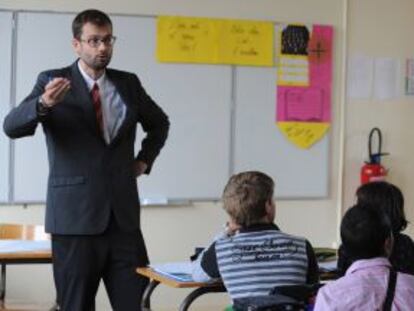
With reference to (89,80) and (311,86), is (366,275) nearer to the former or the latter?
(89,80)

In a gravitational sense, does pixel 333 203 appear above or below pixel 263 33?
below

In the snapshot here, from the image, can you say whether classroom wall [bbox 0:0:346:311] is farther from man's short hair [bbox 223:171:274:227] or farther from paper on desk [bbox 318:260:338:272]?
man's short hair [bbox 223:171:274:227]

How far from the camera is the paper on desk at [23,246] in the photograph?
341cm

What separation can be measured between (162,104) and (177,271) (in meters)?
2.33

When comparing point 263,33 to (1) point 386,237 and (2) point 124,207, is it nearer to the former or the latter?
(2) point 124,207

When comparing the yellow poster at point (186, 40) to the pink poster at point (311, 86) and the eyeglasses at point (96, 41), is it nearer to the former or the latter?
the pink poster at point (311, 86)

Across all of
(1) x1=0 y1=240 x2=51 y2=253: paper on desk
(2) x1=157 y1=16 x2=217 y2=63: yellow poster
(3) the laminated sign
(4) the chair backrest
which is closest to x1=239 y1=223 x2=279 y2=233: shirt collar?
(1) x1=0 y1=240 x2=51 y2=253: paper on desk

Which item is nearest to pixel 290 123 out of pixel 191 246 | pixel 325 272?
pixel 191 246

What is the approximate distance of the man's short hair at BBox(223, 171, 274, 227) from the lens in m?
2.79

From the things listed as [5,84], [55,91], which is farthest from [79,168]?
[5,84]

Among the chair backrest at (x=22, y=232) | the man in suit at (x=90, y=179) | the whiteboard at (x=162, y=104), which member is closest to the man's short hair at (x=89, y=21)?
the man in suit at (x=90, y=179)

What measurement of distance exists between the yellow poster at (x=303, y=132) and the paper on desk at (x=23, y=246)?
89.6 inches

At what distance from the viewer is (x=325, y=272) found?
3088 mm

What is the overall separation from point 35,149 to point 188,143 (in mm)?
993
